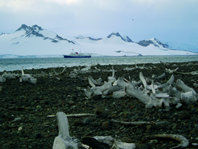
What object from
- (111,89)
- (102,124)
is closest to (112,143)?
(102,124)

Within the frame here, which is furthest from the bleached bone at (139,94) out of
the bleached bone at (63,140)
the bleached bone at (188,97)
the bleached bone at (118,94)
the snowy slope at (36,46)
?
the snowy slope at (36,46)

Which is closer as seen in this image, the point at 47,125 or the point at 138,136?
the point at 138,136

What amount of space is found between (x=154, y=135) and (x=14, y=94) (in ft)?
13.5

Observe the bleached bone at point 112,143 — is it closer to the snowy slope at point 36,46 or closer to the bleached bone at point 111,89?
the bleached bone at point 111,89

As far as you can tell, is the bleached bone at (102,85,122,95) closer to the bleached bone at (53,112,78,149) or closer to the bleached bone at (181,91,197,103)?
the bleached bone at (181,91,197,103)

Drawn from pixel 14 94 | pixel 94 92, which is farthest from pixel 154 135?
pixel 14 94

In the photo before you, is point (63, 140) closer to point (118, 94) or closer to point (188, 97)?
point (188, 97)

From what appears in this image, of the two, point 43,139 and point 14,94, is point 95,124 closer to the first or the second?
point 43,139

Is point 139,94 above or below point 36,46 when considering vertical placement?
below

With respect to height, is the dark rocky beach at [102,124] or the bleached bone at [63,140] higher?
the bleached bone at [63,140]

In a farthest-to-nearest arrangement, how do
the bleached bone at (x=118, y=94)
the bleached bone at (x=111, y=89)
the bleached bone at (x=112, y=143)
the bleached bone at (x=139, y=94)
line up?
the bleached bone at (x=111, y=89)
the bleached bone at (x=118, y=94)
the bleached bone at (x=139, y=94)
the bleached bone at (x=112, y=143)

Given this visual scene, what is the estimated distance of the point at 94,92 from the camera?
174 inches

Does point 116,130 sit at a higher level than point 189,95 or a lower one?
lower

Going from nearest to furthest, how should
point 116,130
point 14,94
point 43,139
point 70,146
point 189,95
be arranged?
point 70,146 → point 43,139 → point 116,130 → point 189,95 → point 14,94
